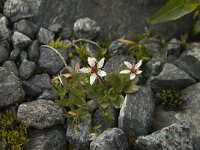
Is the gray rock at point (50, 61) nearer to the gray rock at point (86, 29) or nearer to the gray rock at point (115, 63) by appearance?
the gray rock at point (86, 29)

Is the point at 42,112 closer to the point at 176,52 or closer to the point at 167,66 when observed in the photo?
the point at 167,66

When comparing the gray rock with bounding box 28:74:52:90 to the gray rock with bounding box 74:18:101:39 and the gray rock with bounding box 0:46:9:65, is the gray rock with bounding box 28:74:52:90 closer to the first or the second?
the gray rock with bounding box 0:46:9:65

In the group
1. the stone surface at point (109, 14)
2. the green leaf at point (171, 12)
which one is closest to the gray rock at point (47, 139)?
the stone surface at point (109, 14)

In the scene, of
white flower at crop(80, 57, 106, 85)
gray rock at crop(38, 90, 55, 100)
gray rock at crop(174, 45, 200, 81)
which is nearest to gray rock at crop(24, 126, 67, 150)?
gray rock at crop(38, 90, 55, 100)

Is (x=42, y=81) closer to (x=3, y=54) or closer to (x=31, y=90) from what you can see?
(x=31, y=90)

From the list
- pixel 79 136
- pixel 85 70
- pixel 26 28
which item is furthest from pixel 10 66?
pixel 79 136
